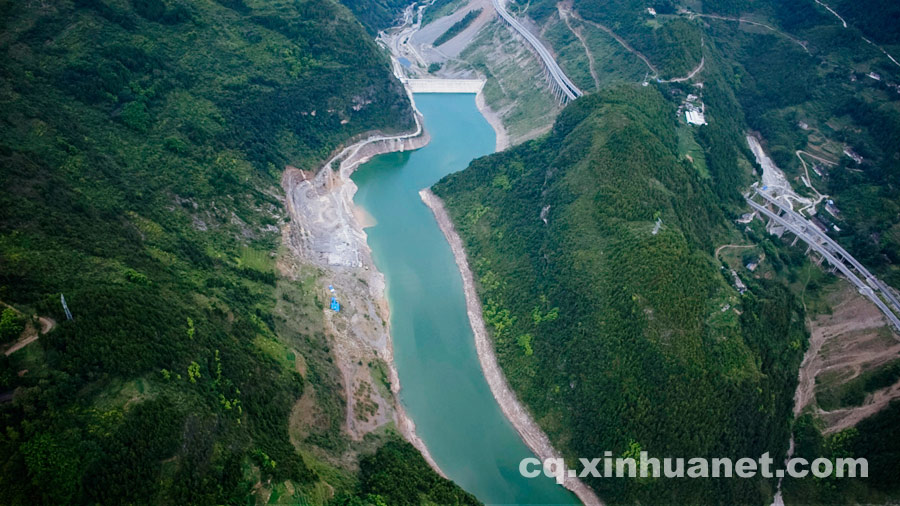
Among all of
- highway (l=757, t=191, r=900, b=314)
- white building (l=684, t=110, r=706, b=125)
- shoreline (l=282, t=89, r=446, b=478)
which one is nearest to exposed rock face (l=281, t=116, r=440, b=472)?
shoreline (l=282, t=89, r=446, b=478)

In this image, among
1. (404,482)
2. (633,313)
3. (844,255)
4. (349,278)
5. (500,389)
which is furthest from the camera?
(349,278)

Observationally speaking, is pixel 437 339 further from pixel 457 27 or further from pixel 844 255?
pixel 457 27

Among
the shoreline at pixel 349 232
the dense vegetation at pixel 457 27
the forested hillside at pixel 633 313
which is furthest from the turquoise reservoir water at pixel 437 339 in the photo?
the dense vegetation at pixel 457 27

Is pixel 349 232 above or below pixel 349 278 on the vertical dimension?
below

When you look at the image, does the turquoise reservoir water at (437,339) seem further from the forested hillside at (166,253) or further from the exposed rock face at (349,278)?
the forested hillside at (166,253)

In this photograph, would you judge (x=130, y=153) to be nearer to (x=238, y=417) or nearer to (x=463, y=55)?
(x=238, y=417)

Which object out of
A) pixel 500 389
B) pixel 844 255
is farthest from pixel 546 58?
pixel 500 389

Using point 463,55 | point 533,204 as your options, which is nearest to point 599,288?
point 533,204
